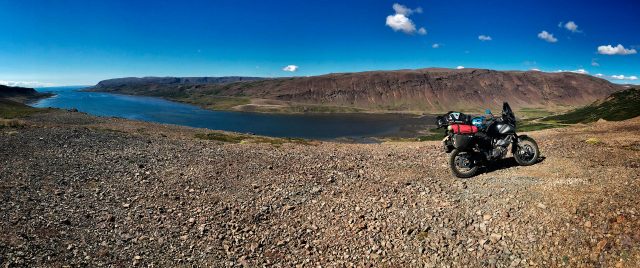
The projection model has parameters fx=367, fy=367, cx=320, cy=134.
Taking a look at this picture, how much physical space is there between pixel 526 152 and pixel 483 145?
6.71 ft

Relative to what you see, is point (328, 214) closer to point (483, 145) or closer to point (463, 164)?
point (463, 164)

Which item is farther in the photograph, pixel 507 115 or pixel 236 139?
pixel 236 139

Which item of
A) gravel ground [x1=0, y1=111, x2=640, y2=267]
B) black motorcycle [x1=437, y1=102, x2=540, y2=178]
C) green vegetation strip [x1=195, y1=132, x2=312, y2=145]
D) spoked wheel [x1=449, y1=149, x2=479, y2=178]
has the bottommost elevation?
green vegetation strip [x1=195, y1=132, x2=312, y2=145]

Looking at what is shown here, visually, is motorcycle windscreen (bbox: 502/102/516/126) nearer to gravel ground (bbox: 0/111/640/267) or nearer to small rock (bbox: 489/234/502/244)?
gravel ground (bbox: 0/111/640/267)

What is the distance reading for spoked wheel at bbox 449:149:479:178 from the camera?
529 inches

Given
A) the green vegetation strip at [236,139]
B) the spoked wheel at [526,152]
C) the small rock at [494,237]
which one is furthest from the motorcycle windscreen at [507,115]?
the green vegetation strip at [236,139]

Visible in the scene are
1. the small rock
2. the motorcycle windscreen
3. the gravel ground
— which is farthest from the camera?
the motorcycle windscreen

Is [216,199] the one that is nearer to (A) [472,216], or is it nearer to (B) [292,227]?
(B) [292,227]

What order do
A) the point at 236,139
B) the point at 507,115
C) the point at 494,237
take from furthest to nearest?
the point at 236,139 < the point at 507,115 < the point at 494,237

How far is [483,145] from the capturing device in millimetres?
13852

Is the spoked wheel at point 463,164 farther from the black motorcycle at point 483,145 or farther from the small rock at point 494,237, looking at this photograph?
the small rock at point 494,237

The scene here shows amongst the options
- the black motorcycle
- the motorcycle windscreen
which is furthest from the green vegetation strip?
the motorcycle windscreen

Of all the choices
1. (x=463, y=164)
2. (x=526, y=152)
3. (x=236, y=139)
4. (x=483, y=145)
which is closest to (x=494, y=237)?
(x=463, y=164)

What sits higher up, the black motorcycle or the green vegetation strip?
the black motorcycle
